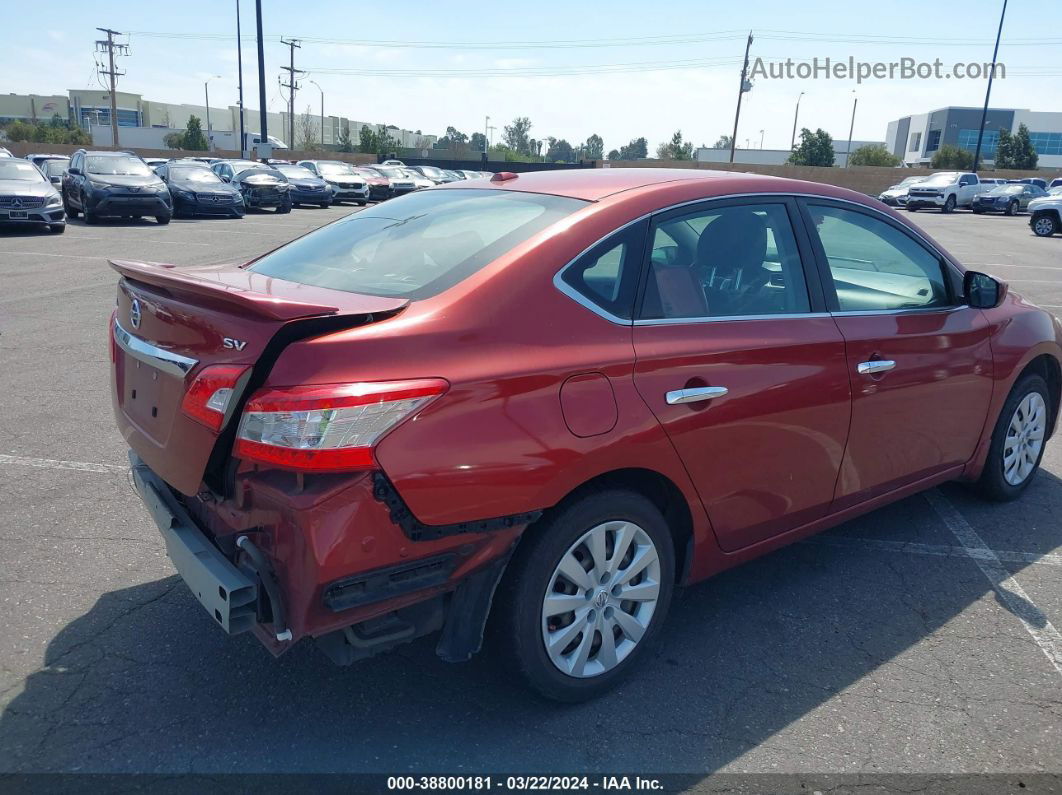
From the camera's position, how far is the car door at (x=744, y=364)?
2982 mm

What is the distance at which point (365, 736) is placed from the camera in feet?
9.15

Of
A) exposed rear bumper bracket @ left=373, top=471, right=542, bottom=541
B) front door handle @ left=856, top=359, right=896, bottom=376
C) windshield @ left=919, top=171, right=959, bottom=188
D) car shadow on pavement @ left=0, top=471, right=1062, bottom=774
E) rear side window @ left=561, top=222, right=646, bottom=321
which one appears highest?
windshield @ left=919, top=171, right=959, bottom=188

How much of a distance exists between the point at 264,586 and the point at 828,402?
2232 millimetres

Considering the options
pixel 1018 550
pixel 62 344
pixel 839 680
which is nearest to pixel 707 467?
pixel 839 680

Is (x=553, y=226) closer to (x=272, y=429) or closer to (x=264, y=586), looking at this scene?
(x=272, y=429)

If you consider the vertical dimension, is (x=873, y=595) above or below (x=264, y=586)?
below

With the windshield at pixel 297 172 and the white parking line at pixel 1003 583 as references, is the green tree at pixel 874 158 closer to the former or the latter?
the windshield at pixel 297 172

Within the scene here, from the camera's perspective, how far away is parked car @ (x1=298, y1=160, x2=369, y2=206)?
105 ft

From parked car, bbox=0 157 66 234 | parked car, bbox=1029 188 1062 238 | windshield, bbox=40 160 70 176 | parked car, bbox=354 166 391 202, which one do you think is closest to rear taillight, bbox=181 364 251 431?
parked car, bbox=0 157 66 234

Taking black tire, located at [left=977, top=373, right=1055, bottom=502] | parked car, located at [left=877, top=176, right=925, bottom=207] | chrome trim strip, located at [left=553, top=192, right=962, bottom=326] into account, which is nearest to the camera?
chrome trim strip, located at [left=553, top=192, right=962, bottom=326]

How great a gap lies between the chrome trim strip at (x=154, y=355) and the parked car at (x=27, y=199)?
16.0m

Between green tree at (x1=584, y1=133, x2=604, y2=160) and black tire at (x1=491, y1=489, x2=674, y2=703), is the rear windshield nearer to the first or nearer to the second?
black tire at (x1=491, y1=489, x2=674, y2=703)

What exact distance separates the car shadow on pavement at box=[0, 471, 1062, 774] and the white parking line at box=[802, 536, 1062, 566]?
0.44m

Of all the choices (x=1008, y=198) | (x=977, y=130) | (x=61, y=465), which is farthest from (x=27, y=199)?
(x=977, y=130)
